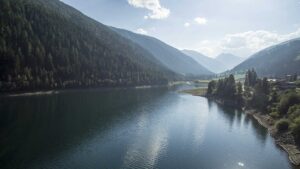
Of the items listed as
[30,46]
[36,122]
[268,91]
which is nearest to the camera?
[36,122]

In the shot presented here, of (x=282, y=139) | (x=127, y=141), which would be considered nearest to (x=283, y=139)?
(x=282, y=139)

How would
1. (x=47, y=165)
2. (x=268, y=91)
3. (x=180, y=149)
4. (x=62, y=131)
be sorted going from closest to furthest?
(x=47, y=165) < (x=180, y=149) < (x=62, y=131) < (x=268, y=91)

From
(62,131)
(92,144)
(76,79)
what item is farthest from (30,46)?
(92,144)

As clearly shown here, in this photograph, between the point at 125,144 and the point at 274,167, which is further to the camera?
the point at 125,144

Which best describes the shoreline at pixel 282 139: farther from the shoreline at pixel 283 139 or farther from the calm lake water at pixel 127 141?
the calm lake water at pixel 127 141

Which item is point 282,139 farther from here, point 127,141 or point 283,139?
point 127,141

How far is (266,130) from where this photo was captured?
91.1 metres

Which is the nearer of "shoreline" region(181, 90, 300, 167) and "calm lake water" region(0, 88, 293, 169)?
"calm lake water" region(0, 88, 293, 169)

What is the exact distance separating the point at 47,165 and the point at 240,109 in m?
110

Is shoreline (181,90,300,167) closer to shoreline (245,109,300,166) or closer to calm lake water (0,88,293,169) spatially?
shoreline (245,109,300,166)

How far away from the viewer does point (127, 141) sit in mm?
70875

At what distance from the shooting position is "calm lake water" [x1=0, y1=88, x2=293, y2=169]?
5588 centimetres

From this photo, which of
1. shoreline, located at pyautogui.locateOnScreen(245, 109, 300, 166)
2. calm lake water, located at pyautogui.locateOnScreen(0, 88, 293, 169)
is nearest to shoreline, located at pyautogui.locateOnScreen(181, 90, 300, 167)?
shoreline, located at pyautogui.locateOnScreen(245, 109, 300, 166)

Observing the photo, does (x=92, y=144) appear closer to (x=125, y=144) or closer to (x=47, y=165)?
(x=125, y=144)
